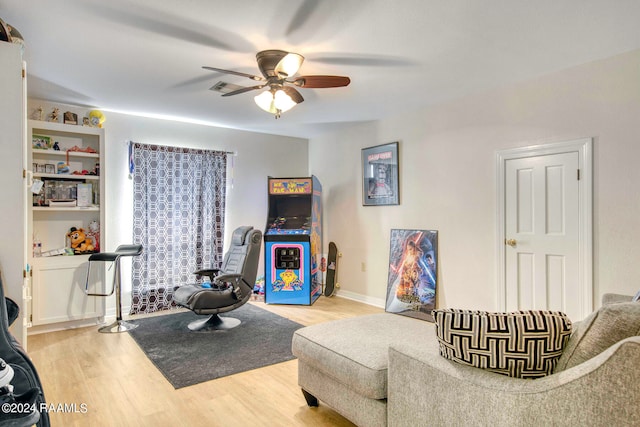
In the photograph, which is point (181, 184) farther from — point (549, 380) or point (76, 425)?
point (549, 380)

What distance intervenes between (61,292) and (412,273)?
3.77 m

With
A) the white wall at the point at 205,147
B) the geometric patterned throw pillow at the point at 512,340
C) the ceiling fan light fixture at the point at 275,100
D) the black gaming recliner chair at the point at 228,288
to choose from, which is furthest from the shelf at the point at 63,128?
the geometric patterned throw pillow at the point at 512,340

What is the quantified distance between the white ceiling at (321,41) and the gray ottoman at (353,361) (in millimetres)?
1885

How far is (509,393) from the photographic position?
1.23m

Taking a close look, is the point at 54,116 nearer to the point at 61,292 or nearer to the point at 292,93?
the point at 61,292

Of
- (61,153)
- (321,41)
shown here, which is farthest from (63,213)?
(321,41)

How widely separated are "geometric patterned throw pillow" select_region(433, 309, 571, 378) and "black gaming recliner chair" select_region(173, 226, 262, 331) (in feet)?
8.78

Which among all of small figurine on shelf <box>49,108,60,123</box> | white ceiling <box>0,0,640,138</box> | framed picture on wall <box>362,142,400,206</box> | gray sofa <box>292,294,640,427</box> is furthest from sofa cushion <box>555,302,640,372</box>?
small figurine on shelf <box>49,108,60,123</box>

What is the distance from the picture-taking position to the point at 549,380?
1.17 metres

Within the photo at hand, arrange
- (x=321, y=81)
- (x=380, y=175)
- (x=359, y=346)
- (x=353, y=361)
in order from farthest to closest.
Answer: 1. (x=380, y=175)
2. (x=321, y=81)
3. (x=359, y=346)
4. (x=353, y=361)

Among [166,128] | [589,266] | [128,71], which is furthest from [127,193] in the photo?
[589,266]

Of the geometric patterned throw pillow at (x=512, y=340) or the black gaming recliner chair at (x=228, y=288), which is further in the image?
the black gaming recliner chair at (x=228, y=288)

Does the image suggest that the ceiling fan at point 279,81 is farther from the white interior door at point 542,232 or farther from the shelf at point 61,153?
the shelf at point 61,153

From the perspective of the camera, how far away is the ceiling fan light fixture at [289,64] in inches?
95.3
